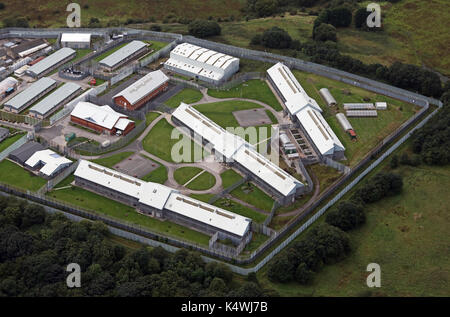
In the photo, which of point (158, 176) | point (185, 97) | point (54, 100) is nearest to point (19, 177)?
point (158, 176)

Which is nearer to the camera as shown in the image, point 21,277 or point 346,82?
point 21,277

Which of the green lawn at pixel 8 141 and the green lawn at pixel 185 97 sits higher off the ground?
the green lawn at pixel 185 97

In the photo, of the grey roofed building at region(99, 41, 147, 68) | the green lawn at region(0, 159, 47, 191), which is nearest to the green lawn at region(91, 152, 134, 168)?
the green lawn at region(0, 159, 47, 191)

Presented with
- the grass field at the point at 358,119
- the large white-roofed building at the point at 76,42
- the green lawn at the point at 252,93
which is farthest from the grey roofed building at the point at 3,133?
the grass field at the point at 358,119

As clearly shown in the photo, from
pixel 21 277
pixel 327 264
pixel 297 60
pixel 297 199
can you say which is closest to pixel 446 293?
pixel 327 264

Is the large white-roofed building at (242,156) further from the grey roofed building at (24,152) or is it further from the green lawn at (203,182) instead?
the grey roofed building at (24,152)

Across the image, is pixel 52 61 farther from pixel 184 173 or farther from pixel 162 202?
pixel 162 202

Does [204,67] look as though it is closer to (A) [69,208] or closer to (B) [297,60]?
(B) [297,60]
